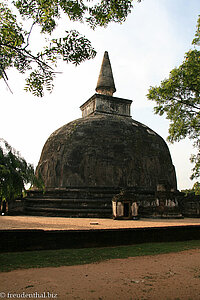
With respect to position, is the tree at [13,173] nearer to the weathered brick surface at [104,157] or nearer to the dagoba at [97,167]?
the dagoba at [97,167]

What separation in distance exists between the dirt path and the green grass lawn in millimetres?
391

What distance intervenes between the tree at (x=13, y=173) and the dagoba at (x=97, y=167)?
11134mm

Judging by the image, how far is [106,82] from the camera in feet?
93.2

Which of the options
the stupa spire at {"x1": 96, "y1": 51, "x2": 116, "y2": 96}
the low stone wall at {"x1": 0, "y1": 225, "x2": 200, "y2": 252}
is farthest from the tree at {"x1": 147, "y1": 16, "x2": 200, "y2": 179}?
the stupa spire at {"x1": 96, "y1": 51, "x2": 116, "y2": 96}

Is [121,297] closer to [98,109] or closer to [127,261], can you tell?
[127,261]

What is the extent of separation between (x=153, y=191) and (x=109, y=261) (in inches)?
502

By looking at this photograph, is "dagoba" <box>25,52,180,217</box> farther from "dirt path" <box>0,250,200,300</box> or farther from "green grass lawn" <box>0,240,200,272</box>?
"dirt path" <box>0,250,200,300</box>

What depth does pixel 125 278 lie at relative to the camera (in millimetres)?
4574

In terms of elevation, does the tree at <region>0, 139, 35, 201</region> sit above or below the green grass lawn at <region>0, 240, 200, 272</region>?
above

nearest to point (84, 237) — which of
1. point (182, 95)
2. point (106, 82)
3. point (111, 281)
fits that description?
point (111, 281)

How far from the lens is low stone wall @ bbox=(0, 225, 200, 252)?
20.6 ft

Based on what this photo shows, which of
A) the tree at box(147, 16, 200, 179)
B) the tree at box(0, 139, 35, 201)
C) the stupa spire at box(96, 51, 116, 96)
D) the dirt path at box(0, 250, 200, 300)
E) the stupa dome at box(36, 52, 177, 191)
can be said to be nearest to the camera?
the dirt path at box(0, 250, 200, 300)

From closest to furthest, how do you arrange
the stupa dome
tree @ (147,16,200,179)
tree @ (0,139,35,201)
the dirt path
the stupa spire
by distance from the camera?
the dirt path < tree @ (0,139,35,201) < tree @ (147,16,200,179) < the stupa dome < the stupa spire

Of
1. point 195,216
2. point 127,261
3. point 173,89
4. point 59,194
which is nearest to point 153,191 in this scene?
point 195,216
